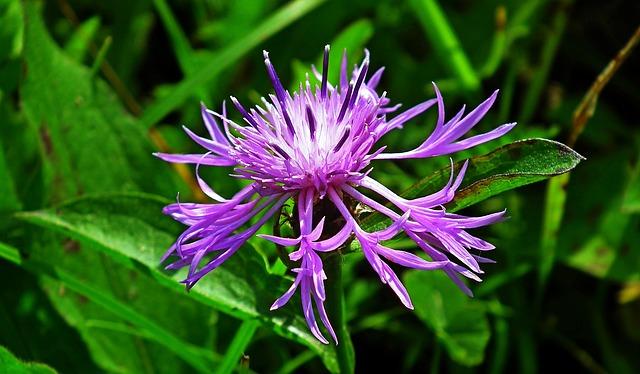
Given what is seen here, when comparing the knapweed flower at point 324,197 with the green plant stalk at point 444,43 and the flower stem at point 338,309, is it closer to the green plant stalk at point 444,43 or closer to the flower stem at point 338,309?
the flower stem at point 338,309

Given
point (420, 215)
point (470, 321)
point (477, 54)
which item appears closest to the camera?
point (420, 215)

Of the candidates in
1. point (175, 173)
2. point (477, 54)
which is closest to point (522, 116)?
point (477, 54)

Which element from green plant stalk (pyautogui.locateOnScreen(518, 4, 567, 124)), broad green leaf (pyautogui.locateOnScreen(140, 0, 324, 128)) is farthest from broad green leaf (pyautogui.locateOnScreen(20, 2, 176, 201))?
green plant stalk (pyautogui.locateOnScreen(518, 4, 567, 124))

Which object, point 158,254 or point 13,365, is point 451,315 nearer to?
point 158,254

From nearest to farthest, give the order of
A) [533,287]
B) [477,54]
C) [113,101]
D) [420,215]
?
[420,215] < [113,101] < [533,287] < [477,54]

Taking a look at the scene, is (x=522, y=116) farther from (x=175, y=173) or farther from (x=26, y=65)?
(x=26, y=65)

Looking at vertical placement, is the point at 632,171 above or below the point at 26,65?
below
